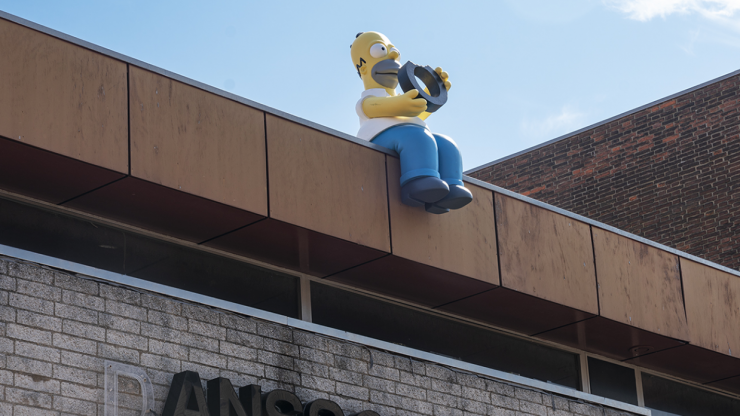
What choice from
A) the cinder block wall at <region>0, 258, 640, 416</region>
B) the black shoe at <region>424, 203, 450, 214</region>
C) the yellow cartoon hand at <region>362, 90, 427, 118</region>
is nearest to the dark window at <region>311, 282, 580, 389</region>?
the cinder block wall at <region>0, 258, 640, 416</region>

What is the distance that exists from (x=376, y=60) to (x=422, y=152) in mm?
1358

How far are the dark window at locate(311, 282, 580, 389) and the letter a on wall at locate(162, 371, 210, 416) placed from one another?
5.89 feet

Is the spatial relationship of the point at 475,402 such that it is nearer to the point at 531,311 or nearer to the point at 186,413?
the point at 531,311

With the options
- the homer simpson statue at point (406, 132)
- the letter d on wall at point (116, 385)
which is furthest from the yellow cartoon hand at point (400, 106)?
the letter d on wall at point (116, 385)

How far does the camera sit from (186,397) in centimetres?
782

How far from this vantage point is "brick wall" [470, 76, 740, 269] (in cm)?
1778

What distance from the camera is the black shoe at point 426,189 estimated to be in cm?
936

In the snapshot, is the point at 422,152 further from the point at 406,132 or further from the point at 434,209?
the point at 434,209

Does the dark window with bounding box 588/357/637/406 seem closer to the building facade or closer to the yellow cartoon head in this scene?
the building facade

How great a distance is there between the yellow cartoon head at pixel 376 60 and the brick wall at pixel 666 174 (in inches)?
361

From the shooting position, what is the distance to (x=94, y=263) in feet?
27.0

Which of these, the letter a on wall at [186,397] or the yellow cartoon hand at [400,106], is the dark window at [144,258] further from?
the yellow cartoon hand at [400,106]

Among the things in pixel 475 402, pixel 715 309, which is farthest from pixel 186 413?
pixel 715 309

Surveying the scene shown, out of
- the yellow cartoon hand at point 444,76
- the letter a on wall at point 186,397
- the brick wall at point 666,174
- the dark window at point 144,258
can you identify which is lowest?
the letter a on wall at point 186,397
